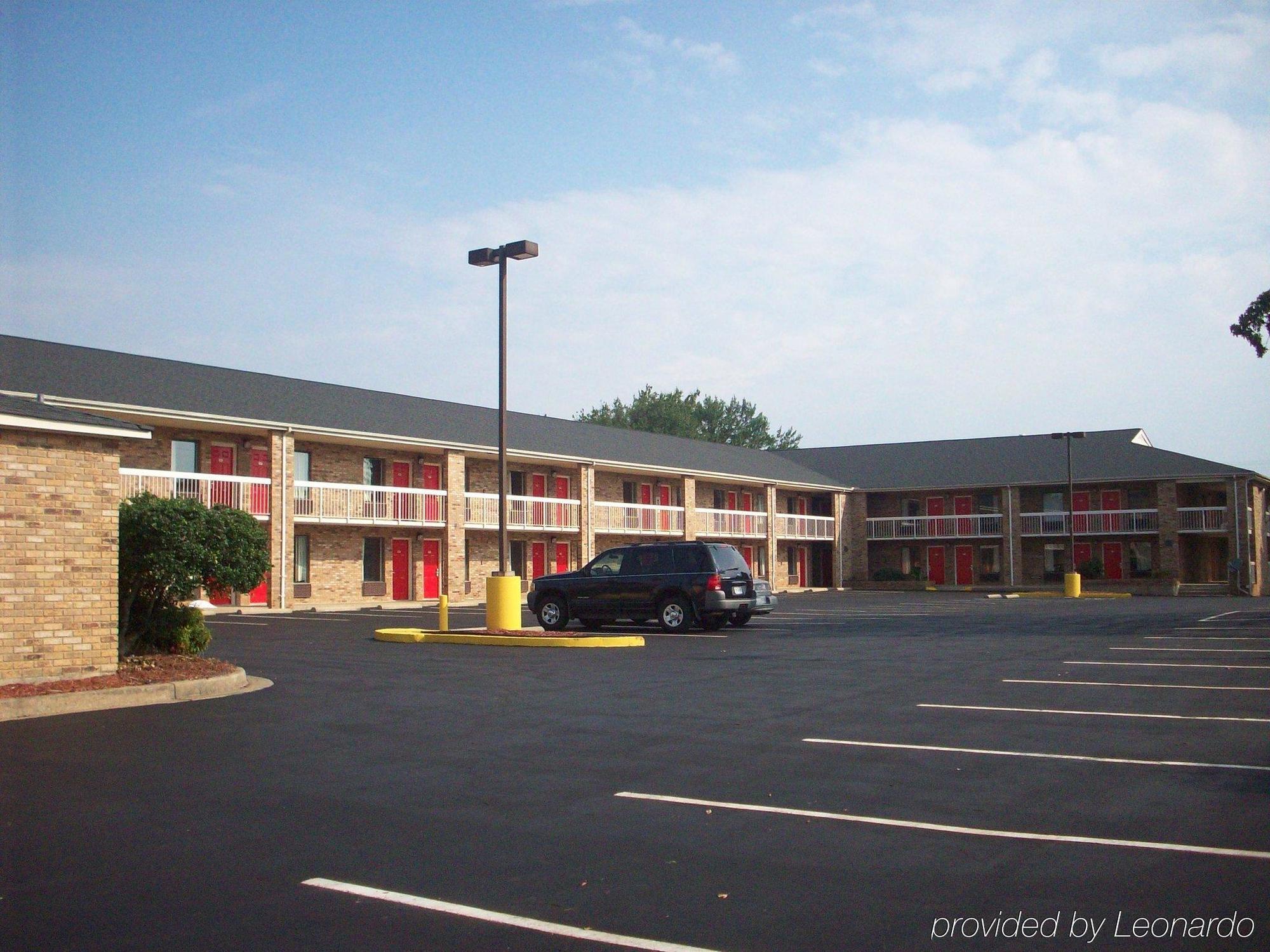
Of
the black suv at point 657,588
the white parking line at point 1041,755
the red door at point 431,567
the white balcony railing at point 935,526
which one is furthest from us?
the white balcony railing at point 935,526

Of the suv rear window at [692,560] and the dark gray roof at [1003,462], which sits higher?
the dark gray roof at [1003,462]

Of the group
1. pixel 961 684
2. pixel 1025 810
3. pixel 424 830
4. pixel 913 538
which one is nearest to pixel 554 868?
pixel 424 830

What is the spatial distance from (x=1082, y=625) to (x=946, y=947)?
20378 millimetres

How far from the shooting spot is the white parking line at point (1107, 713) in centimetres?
994

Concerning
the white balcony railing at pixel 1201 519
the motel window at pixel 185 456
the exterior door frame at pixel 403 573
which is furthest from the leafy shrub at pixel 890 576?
the motel window at pixel 185 456

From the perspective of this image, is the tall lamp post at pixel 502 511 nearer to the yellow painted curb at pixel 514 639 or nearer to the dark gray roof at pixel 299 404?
the yellow painted curb at pixel 514 639

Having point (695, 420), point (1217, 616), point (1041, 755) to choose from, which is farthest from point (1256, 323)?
point (695, 420)

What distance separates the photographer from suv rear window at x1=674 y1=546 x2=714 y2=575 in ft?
73.0

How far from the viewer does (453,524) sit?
35.3 metres

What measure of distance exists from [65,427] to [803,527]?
143 feet

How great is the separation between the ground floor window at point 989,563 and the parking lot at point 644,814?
4121 cm

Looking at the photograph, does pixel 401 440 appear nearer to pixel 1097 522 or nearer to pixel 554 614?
pixel 554 614

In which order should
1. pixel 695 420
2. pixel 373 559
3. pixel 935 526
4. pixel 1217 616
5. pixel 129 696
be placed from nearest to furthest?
pixel 129 696
pixel 1217 616
pixel 373 559
pixel 935 526
pixel 695 420

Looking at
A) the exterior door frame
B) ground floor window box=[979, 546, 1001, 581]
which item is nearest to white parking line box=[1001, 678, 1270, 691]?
the exterior door frame
